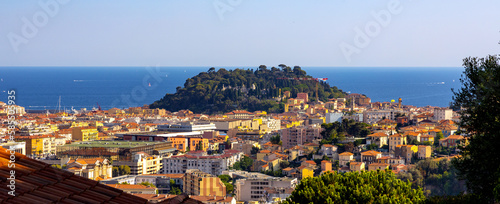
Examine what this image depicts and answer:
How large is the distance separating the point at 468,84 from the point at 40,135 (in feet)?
89.9

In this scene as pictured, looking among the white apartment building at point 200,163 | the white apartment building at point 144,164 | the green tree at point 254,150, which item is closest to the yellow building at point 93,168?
the white apartment building at point 144,164

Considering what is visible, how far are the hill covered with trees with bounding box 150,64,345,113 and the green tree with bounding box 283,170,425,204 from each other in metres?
46.1

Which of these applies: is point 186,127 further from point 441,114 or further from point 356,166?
point 356,166

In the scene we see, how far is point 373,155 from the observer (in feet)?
86.1

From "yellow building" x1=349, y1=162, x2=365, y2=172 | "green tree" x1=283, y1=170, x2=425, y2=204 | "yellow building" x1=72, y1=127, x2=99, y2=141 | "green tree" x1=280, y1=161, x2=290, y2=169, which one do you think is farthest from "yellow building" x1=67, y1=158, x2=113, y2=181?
"green tree" x1=283, y1=170, x2=425, y2=204

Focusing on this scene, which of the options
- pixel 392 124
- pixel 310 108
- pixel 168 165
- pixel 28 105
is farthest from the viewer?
pixel 28 105

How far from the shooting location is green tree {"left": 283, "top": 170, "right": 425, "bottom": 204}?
6820 mm

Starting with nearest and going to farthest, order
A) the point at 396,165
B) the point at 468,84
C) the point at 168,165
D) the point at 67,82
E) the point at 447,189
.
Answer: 1. the point at 468,84
2. the point at 447,189
3. the point at 396,165
4. the point at 168,165
5. the point at 67,82

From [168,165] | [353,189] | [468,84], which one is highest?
[468,84]

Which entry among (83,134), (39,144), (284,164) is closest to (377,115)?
(284,164)

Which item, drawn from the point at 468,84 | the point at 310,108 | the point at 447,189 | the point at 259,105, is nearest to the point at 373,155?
the point at 447,189

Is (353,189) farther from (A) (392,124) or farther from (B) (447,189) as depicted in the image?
(A) (392,124)

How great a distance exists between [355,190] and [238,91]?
4977cm

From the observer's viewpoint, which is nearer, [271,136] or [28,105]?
[271,136]
